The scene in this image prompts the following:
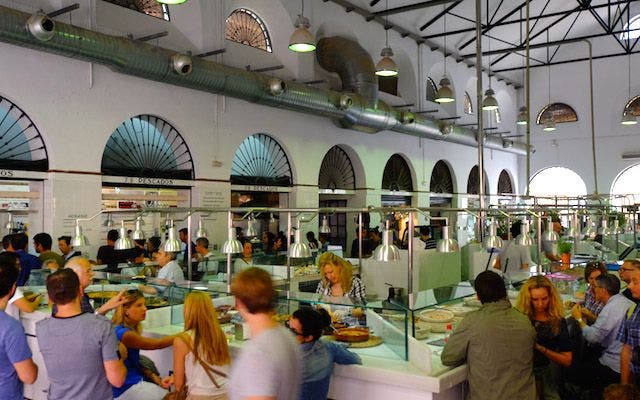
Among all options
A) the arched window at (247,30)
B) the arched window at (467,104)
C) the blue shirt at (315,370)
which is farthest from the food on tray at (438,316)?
the arched window at (467,104)

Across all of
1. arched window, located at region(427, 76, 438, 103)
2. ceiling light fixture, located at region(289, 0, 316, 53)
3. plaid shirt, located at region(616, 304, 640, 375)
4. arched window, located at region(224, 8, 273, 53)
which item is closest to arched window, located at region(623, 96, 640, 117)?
arched window, located at region(427, 76, 438, 103)

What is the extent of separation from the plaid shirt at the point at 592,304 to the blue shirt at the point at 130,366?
3886 millimetres

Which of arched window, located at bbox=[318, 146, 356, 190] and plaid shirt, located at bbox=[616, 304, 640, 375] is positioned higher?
arched window, located at bbox=[318, 146, 356, 190]

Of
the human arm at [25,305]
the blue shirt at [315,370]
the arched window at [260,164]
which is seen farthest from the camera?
the arched window at [260,164]

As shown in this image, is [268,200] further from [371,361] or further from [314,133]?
[371,361]

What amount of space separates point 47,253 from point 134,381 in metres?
4.60

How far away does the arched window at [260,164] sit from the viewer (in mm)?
14742

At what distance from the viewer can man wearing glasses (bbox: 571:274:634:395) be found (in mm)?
4945

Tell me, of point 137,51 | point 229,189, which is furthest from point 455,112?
point 137,51

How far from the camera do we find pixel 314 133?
16.6 m

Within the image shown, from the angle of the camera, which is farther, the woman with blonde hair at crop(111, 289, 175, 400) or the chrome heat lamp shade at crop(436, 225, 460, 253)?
the chrome heat lamp shade at crop(436, 225, 460, 253)

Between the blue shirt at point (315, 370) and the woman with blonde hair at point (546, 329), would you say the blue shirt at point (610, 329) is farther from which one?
the blue shirt at point (315, 370)

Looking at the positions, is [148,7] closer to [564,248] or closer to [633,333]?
[564,248]

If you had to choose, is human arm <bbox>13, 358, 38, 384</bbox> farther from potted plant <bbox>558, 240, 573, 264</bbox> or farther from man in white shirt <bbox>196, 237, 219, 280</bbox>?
potted plant <bbox>558, 240, 573, 264</bbox>
